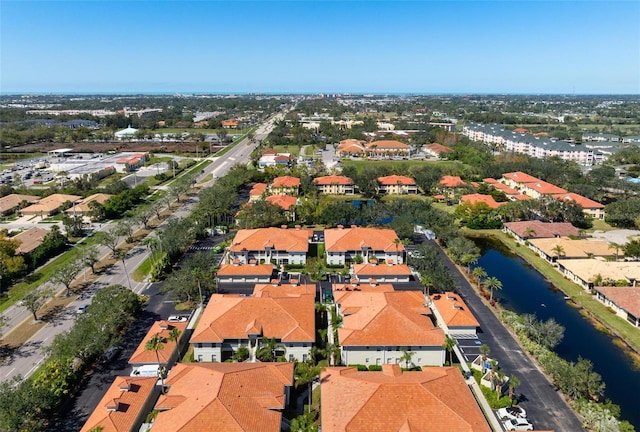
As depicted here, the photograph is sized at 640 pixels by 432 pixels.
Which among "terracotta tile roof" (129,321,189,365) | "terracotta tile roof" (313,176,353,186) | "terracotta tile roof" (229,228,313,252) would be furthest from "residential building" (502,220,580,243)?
"terracotta tile roof" (129,321,189,365)

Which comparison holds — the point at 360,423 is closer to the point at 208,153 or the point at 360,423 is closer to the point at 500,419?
the point at 500,419

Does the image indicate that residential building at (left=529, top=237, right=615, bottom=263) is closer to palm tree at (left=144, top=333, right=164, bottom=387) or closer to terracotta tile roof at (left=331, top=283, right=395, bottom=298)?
terracotta tile roof at (left=331, top=283, right=395, bottom=298)

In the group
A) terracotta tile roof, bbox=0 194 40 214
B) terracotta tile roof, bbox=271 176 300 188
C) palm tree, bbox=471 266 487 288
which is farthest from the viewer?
terracotta tile roof, bbox=271 176 300 188

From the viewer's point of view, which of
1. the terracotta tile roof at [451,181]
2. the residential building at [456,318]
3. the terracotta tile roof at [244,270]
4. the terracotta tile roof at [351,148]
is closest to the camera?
the residential building at [456,318]

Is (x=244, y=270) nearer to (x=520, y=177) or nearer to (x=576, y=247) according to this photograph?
(x=576, y=247)

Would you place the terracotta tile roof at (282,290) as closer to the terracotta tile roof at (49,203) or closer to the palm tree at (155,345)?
the palm tree at (155,345)

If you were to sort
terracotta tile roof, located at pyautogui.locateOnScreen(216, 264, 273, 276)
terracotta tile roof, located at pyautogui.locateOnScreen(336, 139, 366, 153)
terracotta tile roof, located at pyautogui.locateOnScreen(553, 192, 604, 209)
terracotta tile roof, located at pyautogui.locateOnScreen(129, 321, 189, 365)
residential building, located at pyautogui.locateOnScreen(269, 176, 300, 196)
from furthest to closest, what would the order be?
1. terracotta tile roof, located at pyautogui.locateOnScreen(336, 139, 366, 153)
2. residential building, located at pyautogui.locateOnScreen(269, 176, 300, 196)
3. terracotta tile roof, located at pyautogui.locateOnScreen(553, 192, 604, 209)
4. terracotta tile roof, located at pyautogui.locateOnScreen(216, 264, 273, 276)
5. terracotta tile roof, located at pyautogui.locateOnScreen(129, 321, 189, 365)

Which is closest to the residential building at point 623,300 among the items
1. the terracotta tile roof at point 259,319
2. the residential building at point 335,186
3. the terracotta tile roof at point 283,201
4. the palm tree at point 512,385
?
the palm tree at point 512,385
